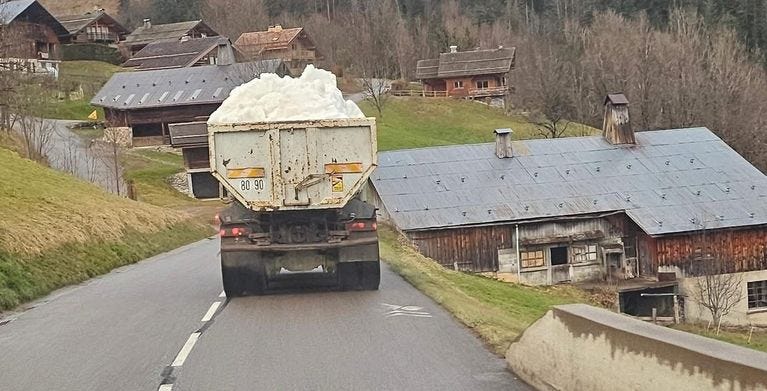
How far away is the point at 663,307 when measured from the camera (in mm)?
39562

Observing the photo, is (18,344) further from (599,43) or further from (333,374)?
(599,43)

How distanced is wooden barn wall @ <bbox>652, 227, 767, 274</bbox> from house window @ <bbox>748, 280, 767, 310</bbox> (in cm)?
74

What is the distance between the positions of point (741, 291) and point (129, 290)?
2960 cm

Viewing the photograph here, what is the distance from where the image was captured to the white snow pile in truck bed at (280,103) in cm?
1537

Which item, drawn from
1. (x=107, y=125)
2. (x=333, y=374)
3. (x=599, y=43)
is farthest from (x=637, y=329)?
(x=599, y=43)

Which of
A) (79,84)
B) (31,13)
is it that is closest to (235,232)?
(79,84)

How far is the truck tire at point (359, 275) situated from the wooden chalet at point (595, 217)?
23.5 metres

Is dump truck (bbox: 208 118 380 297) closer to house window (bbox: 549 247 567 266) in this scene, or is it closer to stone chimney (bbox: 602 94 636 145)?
house window (bbox: 549 247 567 266)

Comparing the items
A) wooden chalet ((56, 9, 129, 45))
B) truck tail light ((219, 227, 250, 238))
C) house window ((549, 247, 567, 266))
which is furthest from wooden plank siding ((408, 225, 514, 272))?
wooden chalet ((56, 9, 129, 45))

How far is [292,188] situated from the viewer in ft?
48.6

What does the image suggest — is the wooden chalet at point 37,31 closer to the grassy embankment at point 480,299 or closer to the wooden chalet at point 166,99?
the wooden chalet at point 166,99

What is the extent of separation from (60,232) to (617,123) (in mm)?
31064

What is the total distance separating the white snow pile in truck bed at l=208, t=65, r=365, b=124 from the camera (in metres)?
15.4

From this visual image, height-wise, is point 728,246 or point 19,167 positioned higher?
point 19,167
